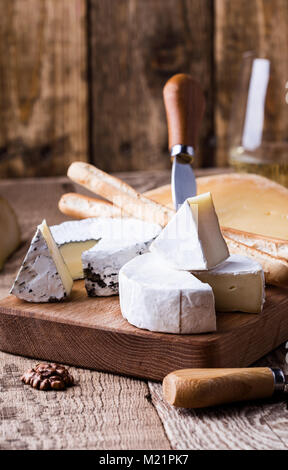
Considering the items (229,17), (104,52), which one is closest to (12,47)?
(104,52)

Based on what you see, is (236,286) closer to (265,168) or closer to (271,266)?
(271,266)

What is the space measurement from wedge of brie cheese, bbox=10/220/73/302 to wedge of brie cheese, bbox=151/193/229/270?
15cm

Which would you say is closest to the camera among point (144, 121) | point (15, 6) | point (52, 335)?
point (52, 335)

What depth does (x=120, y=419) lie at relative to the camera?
808mm

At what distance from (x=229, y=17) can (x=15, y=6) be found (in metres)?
0.68

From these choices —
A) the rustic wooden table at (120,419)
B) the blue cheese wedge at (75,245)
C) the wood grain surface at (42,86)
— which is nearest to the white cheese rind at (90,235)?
the blue cheese wedge at (75,245)

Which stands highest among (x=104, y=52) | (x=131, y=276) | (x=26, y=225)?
(x=104, y=52)

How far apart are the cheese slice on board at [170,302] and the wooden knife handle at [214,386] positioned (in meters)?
0.07

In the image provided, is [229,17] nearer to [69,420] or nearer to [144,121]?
[144,121]

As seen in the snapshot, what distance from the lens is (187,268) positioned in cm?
93

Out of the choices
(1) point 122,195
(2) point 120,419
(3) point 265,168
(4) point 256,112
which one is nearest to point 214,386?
(2) point 120,419

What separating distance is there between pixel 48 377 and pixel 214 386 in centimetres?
22

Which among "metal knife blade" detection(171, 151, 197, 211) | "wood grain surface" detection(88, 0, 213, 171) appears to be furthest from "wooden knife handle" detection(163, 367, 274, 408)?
"wood grain surface" detection(88, 0, 213, 171)

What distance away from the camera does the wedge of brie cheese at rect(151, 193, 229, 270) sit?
93cm
